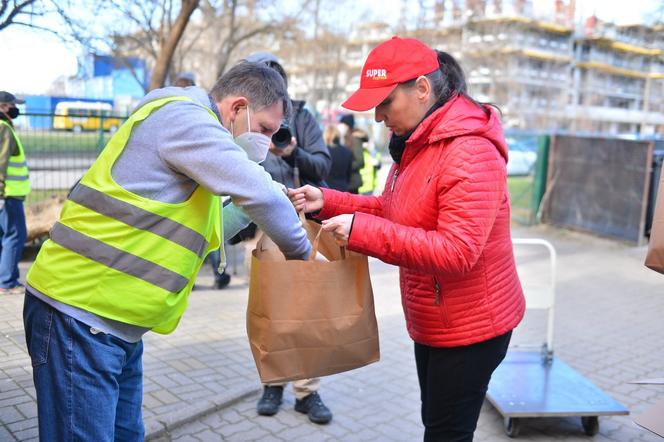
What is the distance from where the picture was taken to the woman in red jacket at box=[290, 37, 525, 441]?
2123mm

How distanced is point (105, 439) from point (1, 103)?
5388 mm

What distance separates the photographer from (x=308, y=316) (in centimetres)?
227

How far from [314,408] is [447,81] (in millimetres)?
2434

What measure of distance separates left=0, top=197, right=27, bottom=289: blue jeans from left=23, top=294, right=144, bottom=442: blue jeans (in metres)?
4.90

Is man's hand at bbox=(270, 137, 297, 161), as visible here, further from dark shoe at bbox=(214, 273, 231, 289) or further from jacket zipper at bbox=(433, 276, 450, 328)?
dark shoe at bbox=(214, 273, 231, 289)

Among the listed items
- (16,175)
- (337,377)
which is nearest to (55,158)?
(16,175)

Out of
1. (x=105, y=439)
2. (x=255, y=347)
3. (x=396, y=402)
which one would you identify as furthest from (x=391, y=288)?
(x=105, y=439)

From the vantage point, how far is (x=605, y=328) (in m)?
6.38

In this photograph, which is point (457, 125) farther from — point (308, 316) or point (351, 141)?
point (351, 141)

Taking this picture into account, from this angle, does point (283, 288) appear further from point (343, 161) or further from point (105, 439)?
point (343, 161)

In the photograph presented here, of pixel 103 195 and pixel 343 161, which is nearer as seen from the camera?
pixel 103 195

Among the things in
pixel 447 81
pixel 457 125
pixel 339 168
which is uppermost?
pixel 447 81

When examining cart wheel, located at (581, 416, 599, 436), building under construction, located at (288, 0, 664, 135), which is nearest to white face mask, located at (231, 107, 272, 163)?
cart wheel, located at (581, 416, 599, 436)

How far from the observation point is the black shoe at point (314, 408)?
393cm
